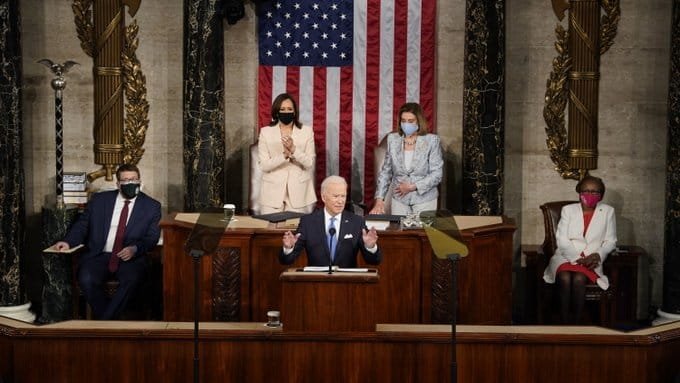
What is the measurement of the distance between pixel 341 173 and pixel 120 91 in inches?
101

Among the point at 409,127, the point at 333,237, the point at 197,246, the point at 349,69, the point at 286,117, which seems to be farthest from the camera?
the point at 349,69

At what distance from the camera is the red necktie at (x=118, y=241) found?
11.4m

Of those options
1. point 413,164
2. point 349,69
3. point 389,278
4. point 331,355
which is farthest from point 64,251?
point 331,355

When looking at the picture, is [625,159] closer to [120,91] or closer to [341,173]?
[341,173]

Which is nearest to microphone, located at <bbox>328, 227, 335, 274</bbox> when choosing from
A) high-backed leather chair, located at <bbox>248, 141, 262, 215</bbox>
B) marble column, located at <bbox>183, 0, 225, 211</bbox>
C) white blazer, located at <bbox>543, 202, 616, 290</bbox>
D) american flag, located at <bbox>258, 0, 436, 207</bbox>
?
white blazer, located at <bbox>543, 202, 616, 290</bbox>

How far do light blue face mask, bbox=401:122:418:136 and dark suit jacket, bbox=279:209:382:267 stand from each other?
2.65 metres

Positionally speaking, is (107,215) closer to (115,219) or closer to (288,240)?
(115,219)

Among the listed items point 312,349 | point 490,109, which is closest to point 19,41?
point 490,109

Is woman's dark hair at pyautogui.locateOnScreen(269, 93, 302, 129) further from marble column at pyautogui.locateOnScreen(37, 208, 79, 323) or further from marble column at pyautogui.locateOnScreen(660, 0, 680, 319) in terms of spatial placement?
marble column at pyautogui.locateOnScreen(660, 0, 680, 319)

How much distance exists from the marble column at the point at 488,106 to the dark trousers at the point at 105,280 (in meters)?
3.58

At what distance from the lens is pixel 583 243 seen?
38.3 ft

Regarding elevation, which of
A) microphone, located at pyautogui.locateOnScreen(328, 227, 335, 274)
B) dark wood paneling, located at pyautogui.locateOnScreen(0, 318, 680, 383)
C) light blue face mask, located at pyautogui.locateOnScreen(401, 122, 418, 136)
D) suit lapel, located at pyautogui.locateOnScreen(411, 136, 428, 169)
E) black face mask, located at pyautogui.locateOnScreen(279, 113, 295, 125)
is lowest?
dark wood paneling, located at pyautogui.locateOnScreen(0, 318, 680, 383)

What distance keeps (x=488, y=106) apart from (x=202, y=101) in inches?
118

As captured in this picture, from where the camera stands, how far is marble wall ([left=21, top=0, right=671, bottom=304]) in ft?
42.7
